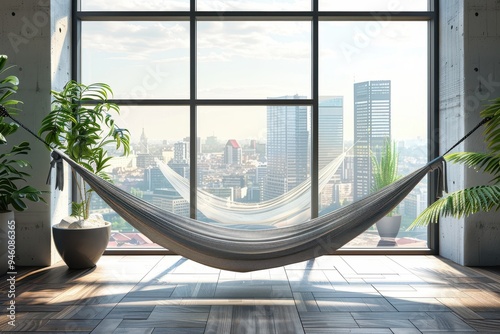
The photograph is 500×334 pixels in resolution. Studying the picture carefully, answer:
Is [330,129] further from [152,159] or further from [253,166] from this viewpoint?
[152,159]

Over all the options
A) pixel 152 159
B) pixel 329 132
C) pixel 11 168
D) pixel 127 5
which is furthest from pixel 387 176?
pixel 11 168

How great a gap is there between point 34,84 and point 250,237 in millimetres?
1889

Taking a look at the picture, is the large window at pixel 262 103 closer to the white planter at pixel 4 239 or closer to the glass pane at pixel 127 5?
the glass pane at pixel 127 5

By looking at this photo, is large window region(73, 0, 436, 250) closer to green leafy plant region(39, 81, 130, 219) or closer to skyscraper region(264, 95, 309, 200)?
skyscraper region(264, 95, 309, 200)

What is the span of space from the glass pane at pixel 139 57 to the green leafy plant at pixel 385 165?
5.11 feet

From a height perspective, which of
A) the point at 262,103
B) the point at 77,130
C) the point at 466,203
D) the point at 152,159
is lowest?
the point at 466,203

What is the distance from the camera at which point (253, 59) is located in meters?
3.99

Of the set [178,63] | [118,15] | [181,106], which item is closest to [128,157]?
[181,106]

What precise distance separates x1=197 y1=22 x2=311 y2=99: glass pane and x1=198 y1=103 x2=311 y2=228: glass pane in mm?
151

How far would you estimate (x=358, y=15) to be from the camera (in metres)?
3.93

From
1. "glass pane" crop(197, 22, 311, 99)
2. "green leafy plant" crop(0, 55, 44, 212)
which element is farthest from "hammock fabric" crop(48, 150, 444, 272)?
"glass pane" crop(197, 22, 311, 99)

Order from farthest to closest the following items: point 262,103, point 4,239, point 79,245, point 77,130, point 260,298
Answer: point 262,103 → point 77,130 → point 79,245 → point 4,239 → point 260,298

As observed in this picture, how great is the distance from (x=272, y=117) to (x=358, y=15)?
1.01m

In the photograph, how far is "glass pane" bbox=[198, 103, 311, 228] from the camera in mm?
3984
